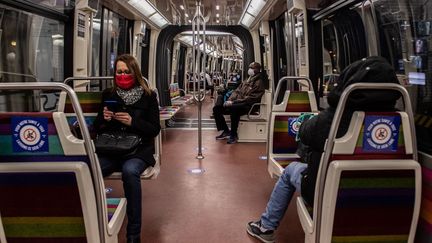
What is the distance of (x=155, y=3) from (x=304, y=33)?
3135mm

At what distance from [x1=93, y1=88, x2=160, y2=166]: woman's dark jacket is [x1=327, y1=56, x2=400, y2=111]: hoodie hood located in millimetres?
1526

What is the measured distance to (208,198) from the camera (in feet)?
13.4

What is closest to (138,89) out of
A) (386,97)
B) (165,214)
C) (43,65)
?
(165,214)

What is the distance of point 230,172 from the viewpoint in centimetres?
515

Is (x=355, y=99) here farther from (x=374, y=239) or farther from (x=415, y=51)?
(x=415, y=51)

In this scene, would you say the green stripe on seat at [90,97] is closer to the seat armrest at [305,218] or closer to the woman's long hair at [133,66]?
the woman's long hair at [133,66]

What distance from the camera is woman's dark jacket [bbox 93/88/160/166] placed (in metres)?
3.04

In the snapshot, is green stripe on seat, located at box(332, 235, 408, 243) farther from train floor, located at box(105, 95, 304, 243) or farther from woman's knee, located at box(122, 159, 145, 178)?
woman's knee, located at box(122, 159, 145, 178)

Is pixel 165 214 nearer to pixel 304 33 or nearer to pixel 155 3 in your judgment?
pixel 304 33

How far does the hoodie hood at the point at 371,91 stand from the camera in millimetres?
1979

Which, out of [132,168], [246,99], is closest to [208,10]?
[246,99]

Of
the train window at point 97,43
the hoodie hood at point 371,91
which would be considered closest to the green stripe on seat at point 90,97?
the hoodie hood at point 371,91

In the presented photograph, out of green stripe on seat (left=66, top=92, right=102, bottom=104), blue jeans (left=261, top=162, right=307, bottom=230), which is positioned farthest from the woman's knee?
blue jeans (left=261, top=162, right=307, bottom=230)

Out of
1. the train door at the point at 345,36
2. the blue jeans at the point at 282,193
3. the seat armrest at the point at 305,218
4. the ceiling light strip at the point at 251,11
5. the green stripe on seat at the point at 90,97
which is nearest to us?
the seat armrest at the point at 305,218
